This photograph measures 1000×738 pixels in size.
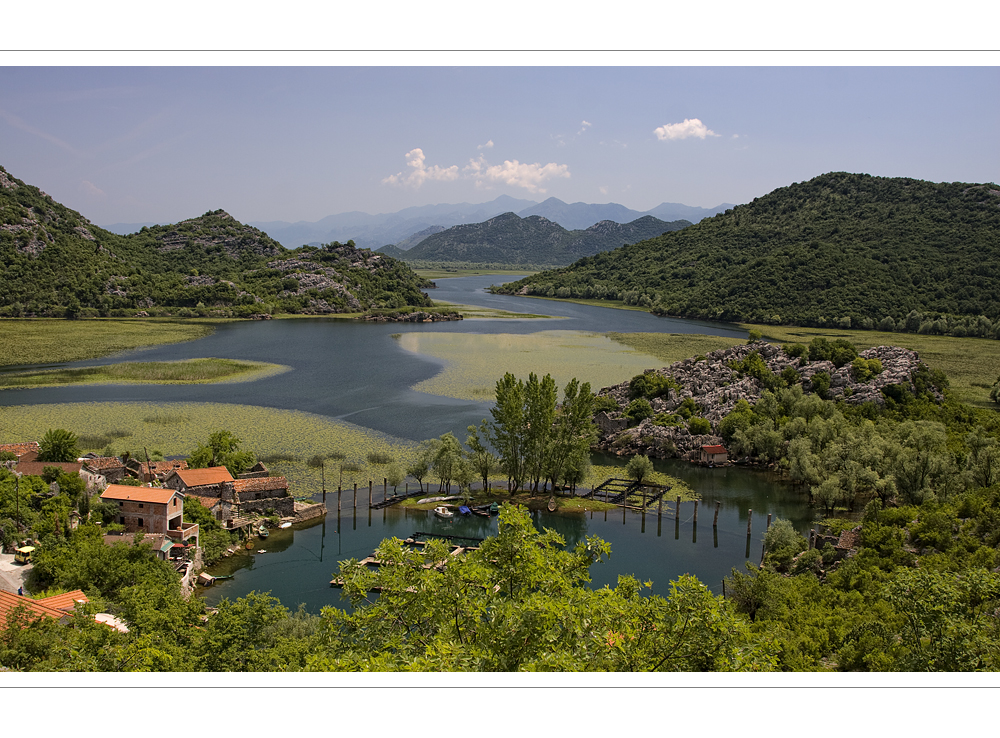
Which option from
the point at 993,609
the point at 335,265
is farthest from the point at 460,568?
the point at 335,265

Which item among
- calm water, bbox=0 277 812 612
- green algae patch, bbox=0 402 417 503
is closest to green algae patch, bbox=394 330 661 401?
calm water, bbox=0 277 812 612

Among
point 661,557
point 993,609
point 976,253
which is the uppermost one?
point 976,253

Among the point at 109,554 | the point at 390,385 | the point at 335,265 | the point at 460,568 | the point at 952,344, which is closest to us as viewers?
the point at 460,568

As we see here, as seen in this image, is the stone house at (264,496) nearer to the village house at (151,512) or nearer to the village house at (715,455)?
the village house at (151,512)

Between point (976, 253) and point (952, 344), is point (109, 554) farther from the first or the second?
point (976, 253)

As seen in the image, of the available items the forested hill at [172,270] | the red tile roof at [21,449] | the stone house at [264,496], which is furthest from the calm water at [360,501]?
the forested hill at [172,270]

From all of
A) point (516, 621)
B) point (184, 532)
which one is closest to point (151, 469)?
point (184, 532)

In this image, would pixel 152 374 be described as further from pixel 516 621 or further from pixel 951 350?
pixel 951 350
